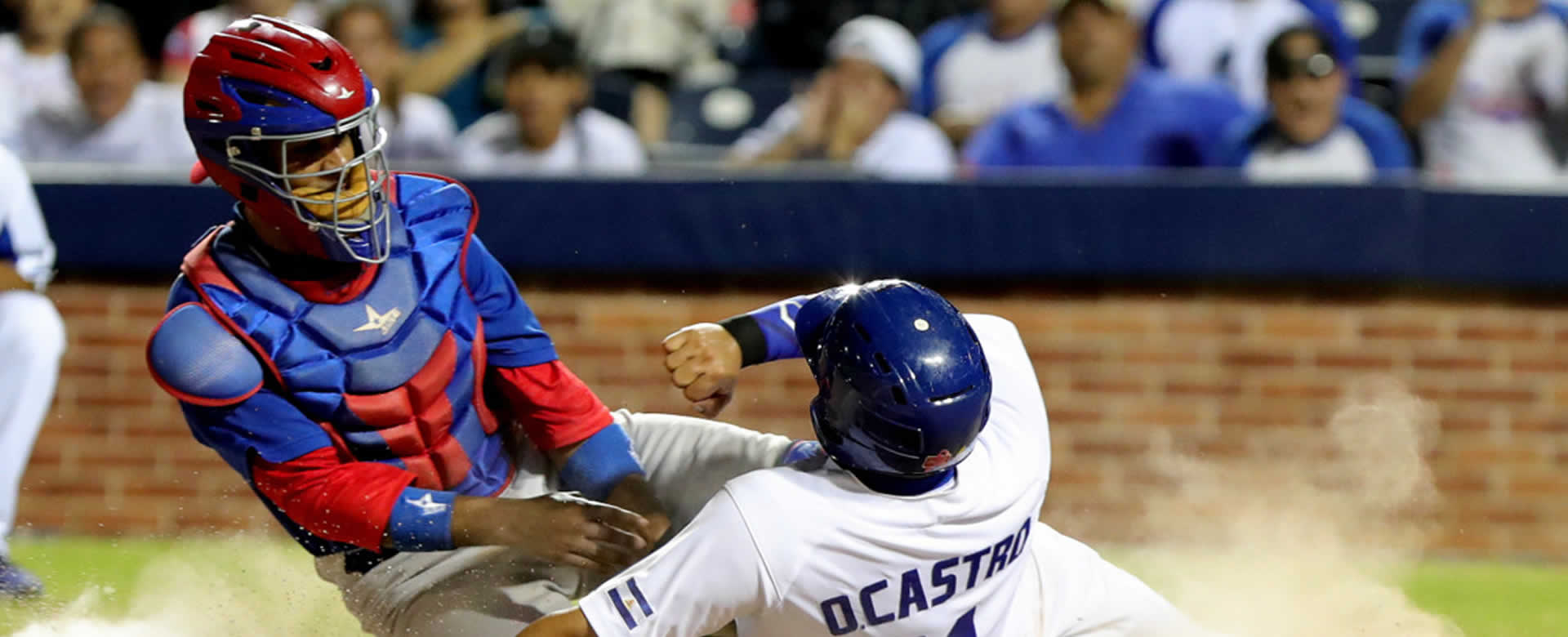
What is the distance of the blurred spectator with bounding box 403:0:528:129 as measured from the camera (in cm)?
855

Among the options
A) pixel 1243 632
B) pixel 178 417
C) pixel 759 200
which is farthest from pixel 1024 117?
pixel 178 417

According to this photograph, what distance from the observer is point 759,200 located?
7.03m

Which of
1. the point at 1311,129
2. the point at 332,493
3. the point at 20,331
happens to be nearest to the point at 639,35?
the point at 1311,129

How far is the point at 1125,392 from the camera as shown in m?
7.10

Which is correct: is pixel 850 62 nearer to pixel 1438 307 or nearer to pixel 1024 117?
pixel 1024 117

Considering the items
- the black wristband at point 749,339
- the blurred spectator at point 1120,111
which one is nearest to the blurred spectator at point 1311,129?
the blurred spectator at point 1120,111

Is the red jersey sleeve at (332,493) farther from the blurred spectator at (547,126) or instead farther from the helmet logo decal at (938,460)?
the blurred spectator at (547,126)

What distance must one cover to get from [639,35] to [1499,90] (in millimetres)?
4349

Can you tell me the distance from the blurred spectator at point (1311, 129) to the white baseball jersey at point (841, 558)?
433 cm

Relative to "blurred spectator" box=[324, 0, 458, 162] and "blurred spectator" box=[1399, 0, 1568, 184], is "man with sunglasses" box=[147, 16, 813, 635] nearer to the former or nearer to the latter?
"blurred spectator" box=[324, 0, 458, 162]

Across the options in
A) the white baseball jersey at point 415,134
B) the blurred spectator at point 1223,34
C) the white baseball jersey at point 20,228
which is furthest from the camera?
the blurred spectator at point 1223,34

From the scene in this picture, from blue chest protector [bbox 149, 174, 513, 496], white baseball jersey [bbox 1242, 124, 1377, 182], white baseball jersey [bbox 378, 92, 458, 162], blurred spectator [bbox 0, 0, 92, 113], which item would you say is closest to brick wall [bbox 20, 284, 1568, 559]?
white baseball jersey [bbox 1242, 124, 1377, 182]

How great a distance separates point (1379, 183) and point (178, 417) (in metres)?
5.20

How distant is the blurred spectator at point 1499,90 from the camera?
25.3 ft
